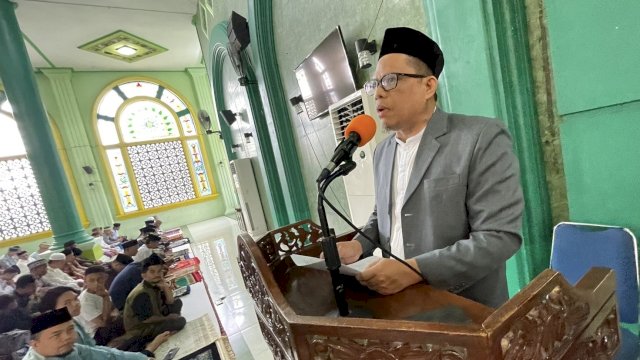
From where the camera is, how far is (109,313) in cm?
297

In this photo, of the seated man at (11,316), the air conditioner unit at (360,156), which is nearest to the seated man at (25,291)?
the seated man at (11,316)

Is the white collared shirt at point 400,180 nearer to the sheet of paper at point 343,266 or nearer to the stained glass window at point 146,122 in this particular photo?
the sheet of paper at point 343,266

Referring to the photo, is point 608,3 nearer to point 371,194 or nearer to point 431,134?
point 431,134

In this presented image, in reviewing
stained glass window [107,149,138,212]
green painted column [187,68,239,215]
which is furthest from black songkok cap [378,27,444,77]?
stained glass window [107,149,138,212]

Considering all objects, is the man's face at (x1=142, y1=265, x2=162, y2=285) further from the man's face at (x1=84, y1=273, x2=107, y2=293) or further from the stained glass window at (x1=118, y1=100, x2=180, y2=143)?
the stained glass window at (x1=118, y1=100, x2=180, y2=143)

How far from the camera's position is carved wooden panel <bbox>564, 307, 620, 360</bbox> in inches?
20.5

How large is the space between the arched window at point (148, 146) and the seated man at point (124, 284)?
24.5 feet

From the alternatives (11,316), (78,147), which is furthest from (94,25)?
(11,316)

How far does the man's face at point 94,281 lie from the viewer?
9.61 feet

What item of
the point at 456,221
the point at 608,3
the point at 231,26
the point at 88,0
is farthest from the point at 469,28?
the point at 88,0

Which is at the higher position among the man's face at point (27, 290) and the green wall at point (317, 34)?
the green wall at point (317, 34)

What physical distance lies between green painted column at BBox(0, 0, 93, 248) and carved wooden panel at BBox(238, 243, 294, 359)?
238 inches

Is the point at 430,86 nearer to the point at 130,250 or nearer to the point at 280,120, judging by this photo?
the point at 280,120

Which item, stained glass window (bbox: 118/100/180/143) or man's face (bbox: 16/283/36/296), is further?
stained glass window (bbox: 118/100/180/143)
